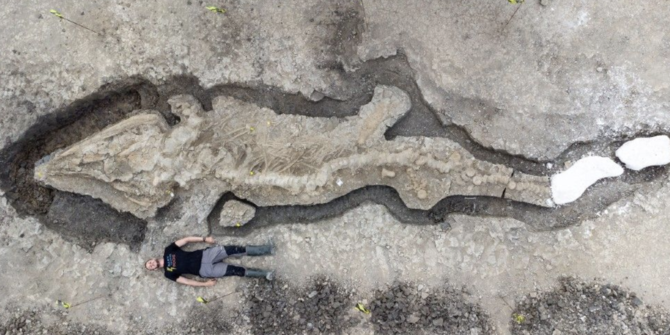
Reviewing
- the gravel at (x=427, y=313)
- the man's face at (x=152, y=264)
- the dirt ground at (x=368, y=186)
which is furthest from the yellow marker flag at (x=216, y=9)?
the gravel at (x=427, y=313)

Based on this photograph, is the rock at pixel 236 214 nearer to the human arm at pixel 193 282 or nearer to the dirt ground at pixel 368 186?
the dirt ground at pixel 368 186

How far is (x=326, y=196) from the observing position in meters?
4.74

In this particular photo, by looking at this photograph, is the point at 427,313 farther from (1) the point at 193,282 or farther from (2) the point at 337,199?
(1) the point at 193,282

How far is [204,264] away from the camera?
461cm

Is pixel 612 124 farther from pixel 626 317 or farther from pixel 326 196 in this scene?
pixel 326 196

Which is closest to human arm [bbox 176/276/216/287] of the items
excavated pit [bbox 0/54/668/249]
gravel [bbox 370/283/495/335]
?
excavated pit [bbox 0/54/668/249]

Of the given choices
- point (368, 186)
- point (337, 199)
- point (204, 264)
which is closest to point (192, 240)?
point (204, 264)

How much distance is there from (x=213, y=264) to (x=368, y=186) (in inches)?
67.5

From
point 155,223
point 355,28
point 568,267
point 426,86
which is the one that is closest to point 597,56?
point 426,86

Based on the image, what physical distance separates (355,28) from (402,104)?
92 cm

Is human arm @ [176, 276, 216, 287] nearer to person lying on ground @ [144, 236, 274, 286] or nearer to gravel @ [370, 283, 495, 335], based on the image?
person lying on ground @ [144, 236, 274, 286]

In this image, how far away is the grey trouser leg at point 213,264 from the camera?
4598mm

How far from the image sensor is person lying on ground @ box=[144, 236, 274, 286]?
459cm

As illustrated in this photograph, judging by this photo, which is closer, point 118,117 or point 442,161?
point 442,161
